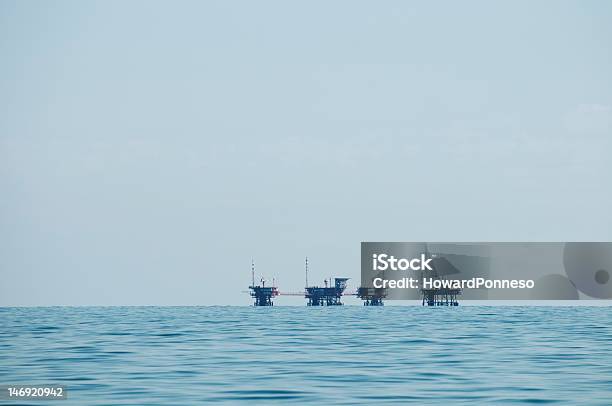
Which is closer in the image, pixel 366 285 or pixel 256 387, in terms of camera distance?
pixel 256 387

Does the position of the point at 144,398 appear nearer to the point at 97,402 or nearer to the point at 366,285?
the point at 97,402

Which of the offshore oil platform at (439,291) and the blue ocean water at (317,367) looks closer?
the blue ocean water at (317,367)

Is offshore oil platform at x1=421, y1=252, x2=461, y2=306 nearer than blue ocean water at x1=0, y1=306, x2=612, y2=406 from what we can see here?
No

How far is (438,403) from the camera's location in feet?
93.6

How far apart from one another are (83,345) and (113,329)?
17.4 metres

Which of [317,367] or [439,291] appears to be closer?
[317,367]

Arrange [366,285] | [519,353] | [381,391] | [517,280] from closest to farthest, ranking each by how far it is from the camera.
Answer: [381,391] → [519,353] → [517,280] → [366,285]

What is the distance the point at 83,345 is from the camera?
4994 centimetres

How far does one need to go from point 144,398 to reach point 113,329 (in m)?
38.8

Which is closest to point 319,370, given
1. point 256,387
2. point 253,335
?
point 256,387

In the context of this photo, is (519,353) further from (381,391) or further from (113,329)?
(113,329)

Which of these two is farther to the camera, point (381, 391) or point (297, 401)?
point (381, 391)

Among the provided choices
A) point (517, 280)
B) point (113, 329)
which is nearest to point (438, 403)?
point (113, 329)

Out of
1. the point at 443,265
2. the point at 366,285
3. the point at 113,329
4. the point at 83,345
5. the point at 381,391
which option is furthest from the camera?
the point at 366,285
